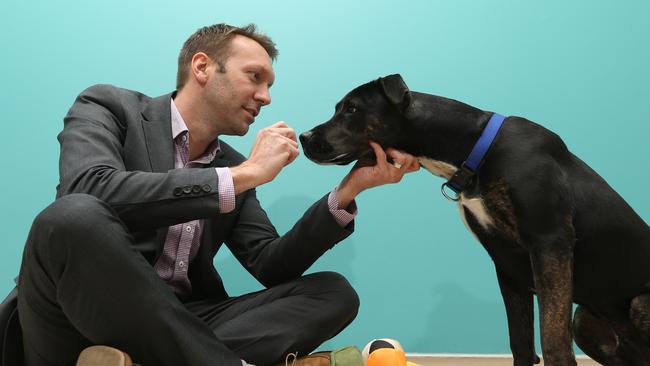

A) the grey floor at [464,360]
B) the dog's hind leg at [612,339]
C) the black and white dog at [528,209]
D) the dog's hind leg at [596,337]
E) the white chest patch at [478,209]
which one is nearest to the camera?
the black and white dog at [528,209]

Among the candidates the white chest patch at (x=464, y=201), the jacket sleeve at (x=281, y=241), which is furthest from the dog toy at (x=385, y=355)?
the white chest patch at (x=464, y=201)

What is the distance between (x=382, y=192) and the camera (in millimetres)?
2619

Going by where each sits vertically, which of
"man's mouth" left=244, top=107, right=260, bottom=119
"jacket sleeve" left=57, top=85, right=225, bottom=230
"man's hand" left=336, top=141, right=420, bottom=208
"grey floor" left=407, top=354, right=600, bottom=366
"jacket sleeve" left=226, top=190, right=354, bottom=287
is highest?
"man's mouth" left=244, top=107, right=260, bottom=119

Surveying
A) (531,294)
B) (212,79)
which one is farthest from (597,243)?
(212,79)

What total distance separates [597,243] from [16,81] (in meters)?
2.32

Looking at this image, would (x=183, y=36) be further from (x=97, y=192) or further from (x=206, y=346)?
(x=206, y=346)

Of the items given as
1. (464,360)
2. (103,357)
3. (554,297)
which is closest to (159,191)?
(103,357)

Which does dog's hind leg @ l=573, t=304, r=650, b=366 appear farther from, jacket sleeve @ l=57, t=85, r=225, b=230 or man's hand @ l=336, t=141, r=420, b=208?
jacket sleeve @ l=57, t=85, r=225, b=230

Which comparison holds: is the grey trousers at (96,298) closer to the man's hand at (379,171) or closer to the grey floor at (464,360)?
the man's hand at (379,171)

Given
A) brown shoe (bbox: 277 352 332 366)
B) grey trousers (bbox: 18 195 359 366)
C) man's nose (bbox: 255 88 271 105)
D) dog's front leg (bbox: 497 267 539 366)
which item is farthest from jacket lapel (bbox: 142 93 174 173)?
dog's front leg (bbox: 497 267 539 366)

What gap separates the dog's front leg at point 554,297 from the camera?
157 cm

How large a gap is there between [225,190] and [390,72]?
1.33 m

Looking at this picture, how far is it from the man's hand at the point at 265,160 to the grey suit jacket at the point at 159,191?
81mm

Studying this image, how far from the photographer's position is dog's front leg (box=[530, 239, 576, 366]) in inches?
61.8
